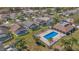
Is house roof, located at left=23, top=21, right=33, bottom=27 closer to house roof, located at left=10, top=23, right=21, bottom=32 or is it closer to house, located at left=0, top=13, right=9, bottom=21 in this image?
house roof, located at left=10, top=23, right=21, bottom=32

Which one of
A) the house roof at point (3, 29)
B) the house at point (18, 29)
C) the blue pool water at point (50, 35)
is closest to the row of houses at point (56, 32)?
the blue pool water at point (50, 35)

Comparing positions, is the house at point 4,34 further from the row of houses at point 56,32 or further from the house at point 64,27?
the house at point 64,27

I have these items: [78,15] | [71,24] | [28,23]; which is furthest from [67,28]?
[28,23]

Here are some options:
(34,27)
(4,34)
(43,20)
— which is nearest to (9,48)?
(4,34)

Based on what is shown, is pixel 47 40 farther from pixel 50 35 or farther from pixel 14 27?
pixel 14 27

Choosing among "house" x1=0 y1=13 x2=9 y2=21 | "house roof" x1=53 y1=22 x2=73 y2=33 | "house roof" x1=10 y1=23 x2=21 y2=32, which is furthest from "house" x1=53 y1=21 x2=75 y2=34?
"house" x1=0 y1=13 x2=9 y2=21

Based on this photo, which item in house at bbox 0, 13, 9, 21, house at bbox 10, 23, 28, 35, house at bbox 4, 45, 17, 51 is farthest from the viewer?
house at bbox 0, 13, 9, 21
